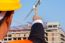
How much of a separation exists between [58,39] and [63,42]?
1327 millimetres

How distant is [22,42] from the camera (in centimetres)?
60

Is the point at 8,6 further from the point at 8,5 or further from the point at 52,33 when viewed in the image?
the point at 52,33

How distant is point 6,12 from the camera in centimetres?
51

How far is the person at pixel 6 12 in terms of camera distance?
0.48 m

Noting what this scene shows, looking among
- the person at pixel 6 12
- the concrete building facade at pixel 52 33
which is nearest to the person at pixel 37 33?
the person at pixel 6 12

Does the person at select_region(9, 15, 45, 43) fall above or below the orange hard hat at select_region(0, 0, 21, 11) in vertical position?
below

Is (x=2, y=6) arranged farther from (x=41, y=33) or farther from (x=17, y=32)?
(x=17, y=32)

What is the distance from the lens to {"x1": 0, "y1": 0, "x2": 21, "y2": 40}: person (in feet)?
1.59

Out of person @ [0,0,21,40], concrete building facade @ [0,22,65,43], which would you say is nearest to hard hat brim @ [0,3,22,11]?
person @ [0,0,21,40]

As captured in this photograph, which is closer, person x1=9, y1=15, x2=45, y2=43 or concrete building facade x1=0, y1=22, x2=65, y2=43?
person x1=9, y1=15, x2=45, y2=43

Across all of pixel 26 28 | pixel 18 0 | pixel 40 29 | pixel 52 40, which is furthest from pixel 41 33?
pixel 52 40

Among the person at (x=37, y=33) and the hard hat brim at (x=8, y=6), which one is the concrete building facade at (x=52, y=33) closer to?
the person at (x=37, y=33)

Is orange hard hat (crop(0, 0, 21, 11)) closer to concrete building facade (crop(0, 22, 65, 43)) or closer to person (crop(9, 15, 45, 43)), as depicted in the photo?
person (crop(9, 15, 45, 43))

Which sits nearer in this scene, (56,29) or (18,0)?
(18,0)
